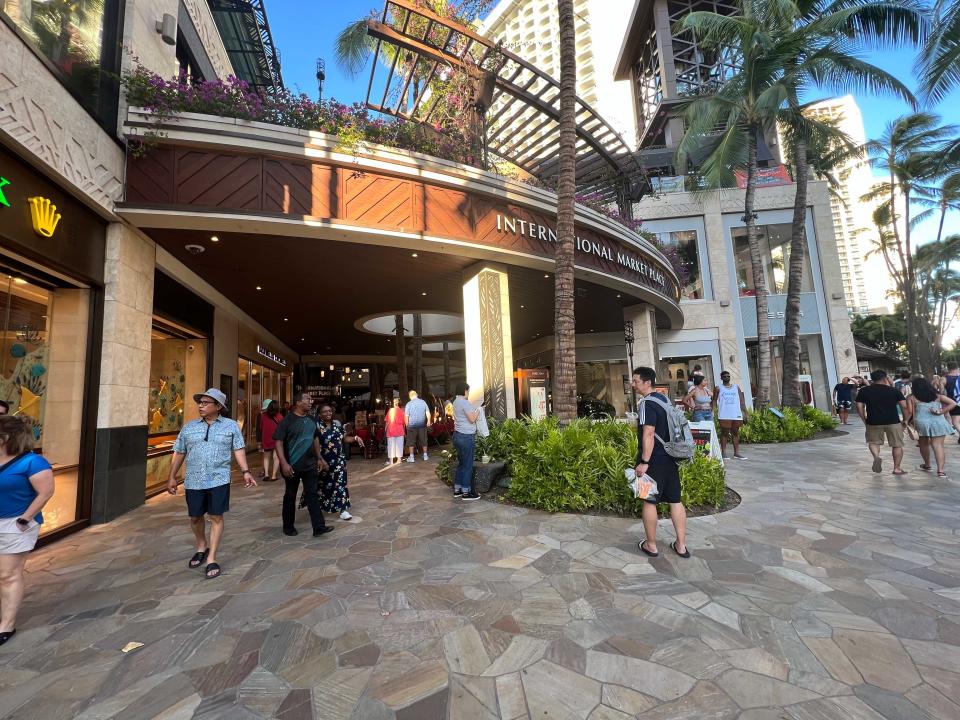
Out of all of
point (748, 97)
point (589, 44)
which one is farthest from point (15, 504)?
point (589, 44)

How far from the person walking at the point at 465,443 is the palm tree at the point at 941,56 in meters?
11.3

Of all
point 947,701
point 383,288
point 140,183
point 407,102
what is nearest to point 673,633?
point 947,701

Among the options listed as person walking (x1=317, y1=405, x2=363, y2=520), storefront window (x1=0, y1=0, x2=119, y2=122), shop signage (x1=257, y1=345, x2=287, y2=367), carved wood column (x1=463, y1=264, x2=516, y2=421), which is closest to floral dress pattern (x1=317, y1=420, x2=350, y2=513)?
person walking (x1=317, y1=405, x2=363, y2=520)

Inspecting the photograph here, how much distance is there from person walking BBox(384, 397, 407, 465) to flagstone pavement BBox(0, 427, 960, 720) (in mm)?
4826

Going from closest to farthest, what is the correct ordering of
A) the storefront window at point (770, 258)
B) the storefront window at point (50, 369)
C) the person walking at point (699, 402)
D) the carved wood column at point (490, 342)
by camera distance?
the storefront window at point (50, 369), the person walking at point (699, 402), the carved wood column at point (490, 342), the storefront window at point (770, 258)

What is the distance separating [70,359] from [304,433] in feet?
12.2

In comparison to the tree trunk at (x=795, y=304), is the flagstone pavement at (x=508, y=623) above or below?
below

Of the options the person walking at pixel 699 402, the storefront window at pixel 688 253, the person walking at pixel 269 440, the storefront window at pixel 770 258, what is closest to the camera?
the person walking at pixel 699 402

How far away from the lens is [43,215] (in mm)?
4898

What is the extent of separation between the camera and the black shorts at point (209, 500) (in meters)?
3.96

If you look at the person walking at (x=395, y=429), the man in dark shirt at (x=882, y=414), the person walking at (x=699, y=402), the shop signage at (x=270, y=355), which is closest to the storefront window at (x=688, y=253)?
the person walking at (x=699, y=402)

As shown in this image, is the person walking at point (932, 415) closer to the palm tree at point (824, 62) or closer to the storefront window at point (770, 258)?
the palm tree at point (824, 62)

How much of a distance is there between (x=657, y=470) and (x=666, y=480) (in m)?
0.12

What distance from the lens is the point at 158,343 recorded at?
337 inches
